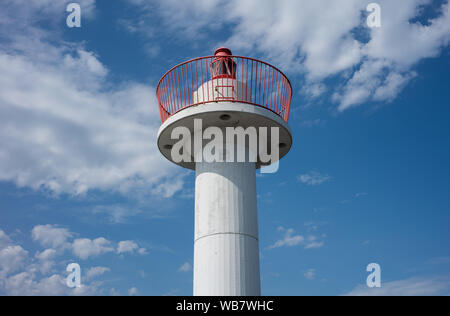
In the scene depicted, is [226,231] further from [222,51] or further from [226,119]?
[222,51]

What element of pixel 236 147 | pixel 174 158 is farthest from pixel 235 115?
pixel 174 158

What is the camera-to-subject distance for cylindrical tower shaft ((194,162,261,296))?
41.8ft

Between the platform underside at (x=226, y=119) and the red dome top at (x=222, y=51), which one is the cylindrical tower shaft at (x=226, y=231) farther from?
the red dome top at (x=222, y=51)

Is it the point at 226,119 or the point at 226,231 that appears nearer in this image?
the point at 226,231

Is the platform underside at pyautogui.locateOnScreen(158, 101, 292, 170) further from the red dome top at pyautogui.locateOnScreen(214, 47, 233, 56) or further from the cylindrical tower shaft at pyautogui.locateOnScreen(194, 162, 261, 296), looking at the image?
the red dome top at pyautogui.locateOnScreen(214, 47, 233, 56)

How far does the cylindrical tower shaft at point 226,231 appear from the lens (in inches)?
501

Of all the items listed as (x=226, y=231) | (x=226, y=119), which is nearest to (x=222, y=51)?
(x=226, y=119)

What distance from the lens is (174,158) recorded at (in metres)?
15.9

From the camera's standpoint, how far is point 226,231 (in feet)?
42.9

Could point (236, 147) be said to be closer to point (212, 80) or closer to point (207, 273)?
point (212, 80)

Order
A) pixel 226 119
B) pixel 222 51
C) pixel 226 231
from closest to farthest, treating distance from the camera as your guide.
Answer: pixel 226 231 < pixel 226 119 < pixel 222 51

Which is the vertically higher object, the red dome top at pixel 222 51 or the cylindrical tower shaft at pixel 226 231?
the red dome top at pixel 222 51

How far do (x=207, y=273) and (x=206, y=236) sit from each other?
105cm

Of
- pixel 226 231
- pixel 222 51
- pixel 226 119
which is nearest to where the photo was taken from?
pixel 226 231
